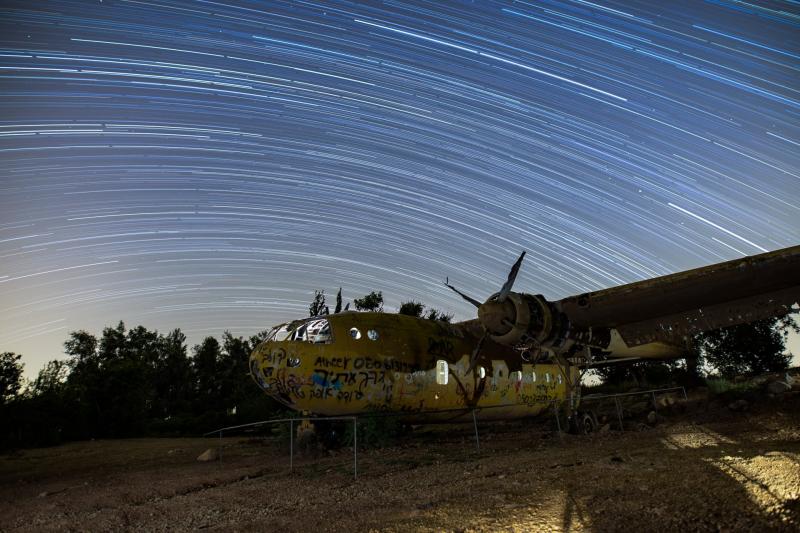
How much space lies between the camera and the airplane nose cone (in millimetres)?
11797

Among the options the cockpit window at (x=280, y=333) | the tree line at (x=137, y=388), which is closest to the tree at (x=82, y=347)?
the tree line at (x=137, y=388)

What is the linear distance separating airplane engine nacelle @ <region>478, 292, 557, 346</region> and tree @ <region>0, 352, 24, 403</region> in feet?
92.7

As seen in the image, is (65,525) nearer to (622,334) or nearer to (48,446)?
(622,334)

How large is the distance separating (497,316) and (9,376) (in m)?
30.3

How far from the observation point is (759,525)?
3.68 meters

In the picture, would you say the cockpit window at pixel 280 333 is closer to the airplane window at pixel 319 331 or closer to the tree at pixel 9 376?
the airplane window at pixel 319 331

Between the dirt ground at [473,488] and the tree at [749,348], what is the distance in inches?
894

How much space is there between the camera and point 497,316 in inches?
465

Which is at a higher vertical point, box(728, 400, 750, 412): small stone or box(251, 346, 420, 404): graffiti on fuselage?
box(251, 346, 420, 404): graffiti on fuselage

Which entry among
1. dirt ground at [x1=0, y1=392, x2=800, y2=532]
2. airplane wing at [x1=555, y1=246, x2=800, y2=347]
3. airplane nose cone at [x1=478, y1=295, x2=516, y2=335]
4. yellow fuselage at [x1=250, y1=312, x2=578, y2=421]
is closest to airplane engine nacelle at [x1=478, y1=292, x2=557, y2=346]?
airplane nose cone at [x1=478, y1=295, x2=516, y2=335]

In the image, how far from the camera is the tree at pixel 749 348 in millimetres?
30531

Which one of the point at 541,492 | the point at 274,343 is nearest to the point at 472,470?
the point at 541,492

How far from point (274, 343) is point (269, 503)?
5700 mm

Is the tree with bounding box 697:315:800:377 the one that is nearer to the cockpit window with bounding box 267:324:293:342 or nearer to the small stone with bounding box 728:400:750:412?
the small stone with bounding box 728:400:750:412
